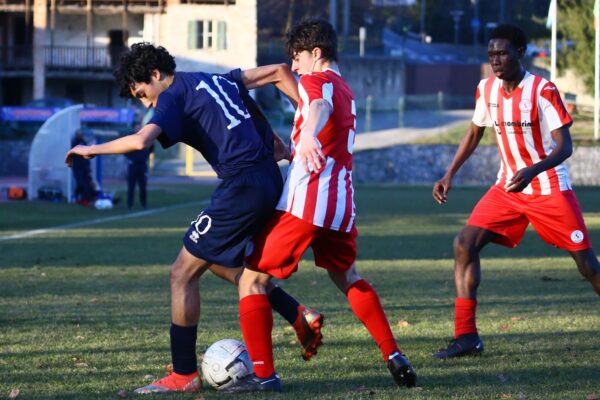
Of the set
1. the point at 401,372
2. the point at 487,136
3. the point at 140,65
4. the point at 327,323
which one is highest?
the point at 140,65

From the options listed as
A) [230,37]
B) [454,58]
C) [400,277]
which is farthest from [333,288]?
[454,58]

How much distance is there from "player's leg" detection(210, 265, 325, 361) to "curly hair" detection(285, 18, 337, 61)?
139 cm

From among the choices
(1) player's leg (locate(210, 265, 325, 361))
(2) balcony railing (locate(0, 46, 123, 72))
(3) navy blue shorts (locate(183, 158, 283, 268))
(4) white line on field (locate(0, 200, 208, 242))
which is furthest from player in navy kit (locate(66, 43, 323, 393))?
(2) balcony railing (locate(0, 46, 123, 72))

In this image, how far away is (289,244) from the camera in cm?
631

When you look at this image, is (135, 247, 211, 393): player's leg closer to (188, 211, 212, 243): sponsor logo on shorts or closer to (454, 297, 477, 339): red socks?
(188, 211, 212, 243): sponsor logo on shorts

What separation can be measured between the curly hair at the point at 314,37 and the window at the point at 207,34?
57571mm

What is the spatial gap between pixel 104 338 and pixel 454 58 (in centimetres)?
7164

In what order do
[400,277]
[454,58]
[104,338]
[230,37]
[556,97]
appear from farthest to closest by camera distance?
[454,58] → [230,37] → [400,277] → [104,338] → [556,97]

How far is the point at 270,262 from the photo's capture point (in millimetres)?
6340

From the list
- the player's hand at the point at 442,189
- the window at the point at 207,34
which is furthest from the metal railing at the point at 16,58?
the player's hand at the point at 442,189

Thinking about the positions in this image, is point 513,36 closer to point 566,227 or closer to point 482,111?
point 482,111

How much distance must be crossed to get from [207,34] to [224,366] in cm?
5838

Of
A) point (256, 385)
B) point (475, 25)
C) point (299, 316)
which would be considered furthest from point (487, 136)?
point (256, 385)

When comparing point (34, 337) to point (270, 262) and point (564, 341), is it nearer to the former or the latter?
point (270, 262)
